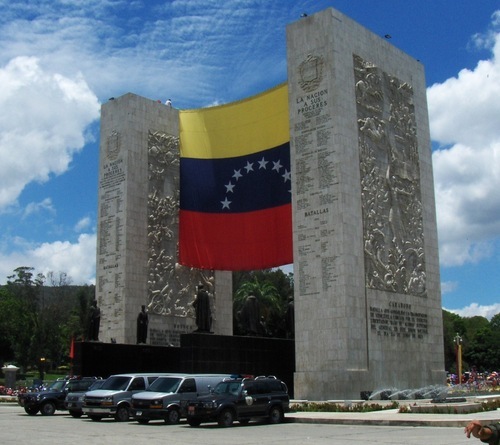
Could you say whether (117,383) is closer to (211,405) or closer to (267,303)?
(211,405)

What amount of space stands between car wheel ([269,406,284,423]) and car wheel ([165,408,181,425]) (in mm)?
2691

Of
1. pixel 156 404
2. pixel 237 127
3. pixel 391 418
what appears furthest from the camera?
pixel 237 127

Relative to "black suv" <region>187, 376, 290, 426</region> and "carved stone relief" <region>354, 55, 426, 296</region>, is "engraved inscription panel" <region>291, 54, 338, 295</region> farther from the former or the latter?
"black suv" <region>187, 376, 290, 426</region>

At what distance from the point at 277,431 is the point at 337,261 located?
11224mm

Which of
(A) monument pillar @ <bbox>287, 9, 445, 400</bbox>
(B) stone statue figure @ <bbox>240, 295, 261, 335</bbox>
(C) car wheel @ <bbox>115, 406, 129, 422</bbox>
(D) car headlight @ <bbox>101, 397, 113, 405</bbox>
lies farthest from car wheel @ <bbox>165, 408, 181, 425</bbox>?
(B) stone statue figure @ <bbox>240, 295, 261, 335</bbox>

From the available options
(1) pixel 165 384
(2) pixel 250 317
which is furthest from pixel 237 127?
(1) pixel 165 384

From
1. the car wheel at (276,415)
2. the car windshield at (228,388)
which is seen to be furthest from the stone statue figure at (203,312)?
the car windshield at (228,388)

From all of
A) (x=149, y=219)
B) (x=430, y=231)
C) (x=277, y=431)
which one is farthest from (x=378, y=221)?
(x=277, y=431)

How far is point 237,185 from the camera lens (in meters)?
34.4

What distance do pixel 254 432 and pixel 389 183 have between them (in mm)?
16875

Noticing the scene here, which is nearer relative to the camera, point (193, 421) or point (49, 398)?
point (193, 421)

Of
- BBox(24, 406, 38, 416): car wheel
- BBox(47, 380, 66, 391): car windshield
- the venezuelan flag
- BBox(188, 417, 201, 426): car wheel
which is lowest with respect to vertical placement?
BBox(24, 406, 38, 416): car wheel

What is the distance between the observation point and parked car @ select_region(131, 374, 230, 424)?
19469 millimetres

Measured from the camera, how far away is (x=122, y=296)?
113ft
